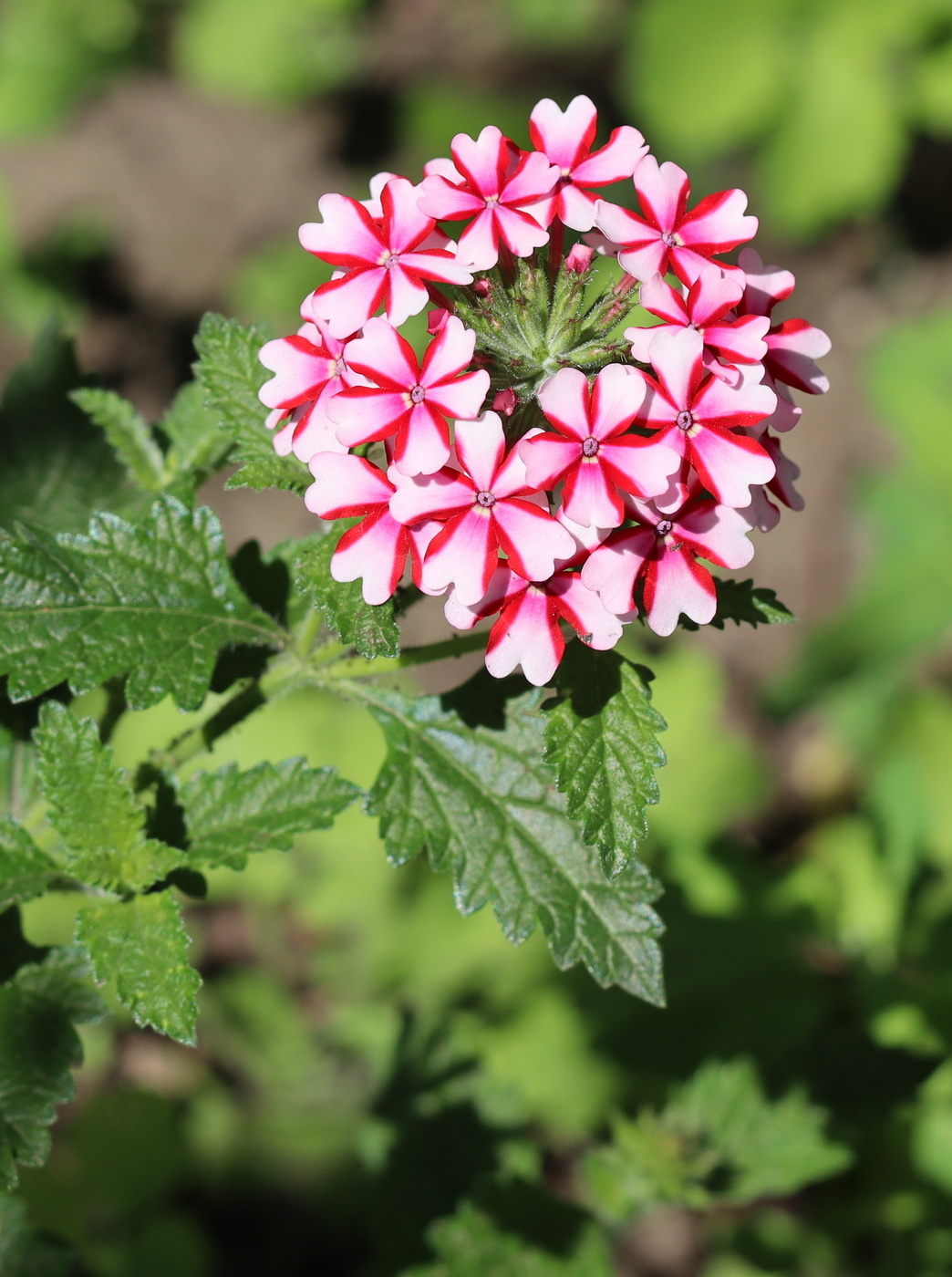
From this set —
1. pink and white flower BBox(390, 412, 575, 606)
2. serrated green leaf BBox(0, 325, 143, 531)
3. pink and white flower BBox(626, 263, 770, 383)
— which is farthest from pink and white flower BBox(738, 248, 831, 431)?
serrated green leaf BBox(0, 325, 143, 531)

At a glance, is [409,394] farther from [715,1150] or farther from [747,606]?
[715,1150]

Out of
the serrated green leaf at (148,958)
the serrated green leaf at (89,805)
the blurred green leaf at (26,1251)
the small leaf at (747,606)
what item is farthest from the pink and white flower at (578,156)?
the blurred green leaf at (26,1251)

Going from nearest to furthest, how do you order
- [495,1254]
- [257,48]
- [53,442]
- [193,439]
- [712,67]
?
[193,439]
[53,442]
[495,1254]
[712,67]
[257,48]

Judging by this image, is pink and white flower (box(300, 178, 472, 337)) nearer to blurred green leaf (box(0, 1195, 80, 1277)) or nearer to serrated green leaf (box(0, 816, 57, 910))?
serrated green leaf (box(0, 816, 57, 910))

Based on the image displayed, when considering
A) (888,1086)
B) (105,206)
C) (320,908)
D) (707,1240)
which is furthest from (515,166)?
(105,206)

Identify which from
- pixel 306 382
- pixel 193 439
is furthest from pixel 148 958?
pixel 193 439

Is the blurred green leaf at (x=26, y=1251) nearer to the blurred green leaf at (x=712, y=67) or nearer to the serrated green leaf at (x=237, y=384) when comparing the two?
the serrated green leaf at (x=237, y=384)
